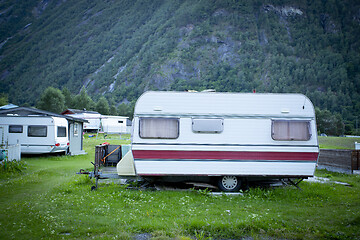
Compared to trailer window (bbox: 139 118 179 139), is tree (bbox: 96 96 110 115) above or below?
above

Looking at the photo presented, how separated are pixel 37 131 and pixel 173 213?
48.3 feet

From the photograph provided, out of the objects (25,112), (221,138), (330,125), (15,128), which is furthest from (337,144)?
(330,125)

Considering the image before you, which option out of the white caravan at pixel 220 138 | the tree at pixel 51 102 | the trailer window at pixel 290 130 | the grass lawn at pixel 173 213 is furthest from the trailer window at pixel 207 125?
the tree at pixel 51 102

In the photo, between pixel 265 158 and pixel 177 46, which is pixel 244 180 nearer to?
pixel 265 158

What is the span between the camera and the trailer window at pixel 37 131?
18.5 meters

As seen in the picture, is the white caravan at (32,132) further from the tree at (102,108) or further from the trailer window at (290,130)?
the tree at (102,108)

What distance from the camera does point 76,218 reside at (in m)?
6.39

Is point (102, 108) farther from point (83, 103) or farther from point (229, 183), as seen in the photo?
point (229, 183)

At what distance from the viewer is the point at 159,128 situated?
9.16 m

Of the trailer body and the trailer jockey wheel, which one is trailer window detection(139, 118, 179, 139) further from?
the trailer jockey wheel

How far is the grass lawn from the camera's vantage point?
5.67 m

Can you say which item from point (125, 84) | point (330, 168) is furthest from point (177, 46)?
point (330, 168)

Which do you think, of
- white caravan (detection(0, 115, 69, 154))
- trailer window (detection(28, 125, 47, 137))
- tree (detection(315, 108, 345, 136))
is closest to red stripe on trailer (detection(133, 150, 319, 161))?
white caravan (detection(0, 115, 69, 154))

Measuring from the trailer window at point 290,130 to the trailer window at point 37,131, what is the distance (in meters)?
14.7
